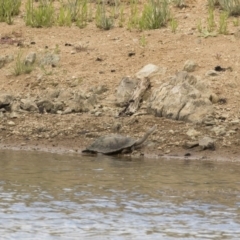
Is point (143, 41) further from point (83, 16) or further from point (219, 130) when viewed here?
point (219, 130)

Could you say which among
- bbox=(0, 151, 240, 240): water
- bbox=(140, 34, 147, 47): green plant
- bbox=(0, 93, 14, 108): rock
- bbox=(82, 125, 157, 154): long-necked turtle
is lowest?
bbox=(0, 151, 240, 240): water

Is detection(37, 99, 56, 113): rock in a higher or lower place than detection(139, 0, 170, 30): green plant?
lower

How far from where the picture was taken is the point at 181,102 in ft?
33.7

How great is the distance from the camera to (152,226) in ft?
20.7

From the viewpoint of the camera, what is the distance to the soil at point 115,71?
9.96m

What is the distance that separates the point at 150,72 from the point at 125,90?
0.73 metres

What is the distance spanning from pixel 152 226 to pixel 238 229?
2.08ft

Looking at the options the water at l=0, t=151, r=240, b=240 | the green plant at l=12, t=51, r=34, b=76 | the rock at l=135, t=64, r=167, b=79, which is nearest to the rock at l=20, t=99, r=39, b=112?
the green plant at l=12, t=51, r=34, b=76

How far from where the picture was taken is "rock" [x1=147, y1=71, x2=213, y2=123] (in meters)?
10.2

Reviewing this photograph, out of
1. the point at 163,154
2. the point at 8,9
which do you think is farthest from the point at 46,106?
the point at 8,9

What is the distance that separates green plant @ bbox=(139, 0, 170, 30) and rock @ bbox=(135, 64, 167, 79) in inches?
60.7

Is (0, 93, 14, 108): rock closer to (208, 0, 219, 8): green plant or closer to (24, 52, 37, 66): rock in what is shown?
(24, 52, 37, 66): rock

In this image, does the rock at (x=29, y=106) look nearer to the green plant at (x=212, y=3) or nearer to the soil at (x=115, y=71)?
the soil at (x=115, y=71)

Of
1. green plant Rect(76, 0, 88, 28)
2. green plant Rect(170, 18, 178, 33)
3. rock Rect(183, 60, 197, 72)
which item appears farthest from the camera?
green plant Rect(76, 0, 88, 28)
